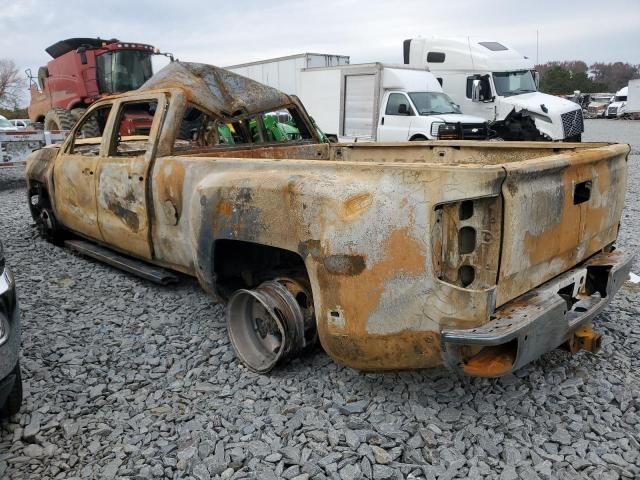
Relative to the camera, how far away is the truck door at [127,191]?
396 cm

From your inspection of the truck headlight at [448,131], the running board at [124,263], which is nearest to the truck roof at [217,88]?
the running board at [124,263]

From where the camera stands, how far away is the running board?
4160 millimetres

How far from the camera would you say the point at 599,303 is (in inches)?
112

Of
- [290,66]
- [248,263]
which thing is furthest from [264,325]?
[290,66]

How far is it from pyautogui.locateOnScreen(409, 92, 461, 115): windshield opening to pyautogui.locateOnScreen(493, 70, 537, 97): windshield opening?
179cm

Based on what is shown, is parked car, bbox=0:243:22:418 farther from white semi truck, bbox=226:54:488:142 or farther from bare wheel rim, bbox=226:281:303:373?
white semi truck, bbox=226:54:488:142

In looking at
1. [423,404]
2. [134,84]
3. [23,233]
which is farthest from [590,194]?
[134,84]

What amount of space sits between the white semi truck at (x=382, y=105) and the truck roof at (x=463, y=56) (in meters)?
1.17

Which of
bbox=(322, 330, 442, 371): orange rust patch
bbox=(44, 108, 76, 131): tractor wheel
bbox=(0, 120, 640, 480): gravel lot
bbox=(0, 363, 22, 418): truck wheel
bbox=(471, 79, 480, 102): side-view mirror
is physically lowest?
bbox=(0, 120, 640, 480): gravel lot

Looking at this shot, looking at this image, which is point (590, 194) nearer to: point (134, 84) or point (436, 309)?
point (436, 309)

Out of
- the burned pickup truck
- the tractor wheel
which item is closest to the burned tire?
the burned pickup truck

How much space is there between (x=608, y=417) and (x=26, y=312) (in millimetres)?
3995

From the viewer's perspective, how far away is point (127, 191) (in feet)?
13.5

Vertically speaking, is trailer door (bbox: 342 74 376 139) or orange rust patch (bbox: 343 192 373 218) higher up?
trailer door (bbox: 342 74 376 139)
